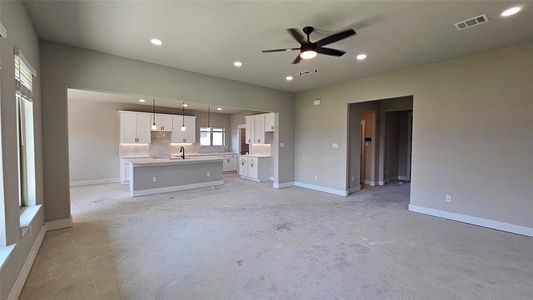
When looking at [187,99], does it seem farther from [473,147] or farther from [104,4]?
[473,147]

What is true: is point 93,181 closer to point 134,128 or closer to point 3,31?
point 134,128

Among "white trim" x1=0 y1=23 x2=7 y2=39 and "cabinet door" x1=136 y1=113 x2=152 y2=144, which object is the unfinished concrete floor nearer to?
"white trim" x1=0 y1=23 x2=7 y2=39

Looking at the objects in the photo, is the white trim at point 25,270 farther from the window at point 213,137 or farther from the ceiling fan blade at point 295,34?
the window at point 213,137

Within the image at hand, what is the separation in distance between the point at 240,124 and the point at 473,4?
8.23 m

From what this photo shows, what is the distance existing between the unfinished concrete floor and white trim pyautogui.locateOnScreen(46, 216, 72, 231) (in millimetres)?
110

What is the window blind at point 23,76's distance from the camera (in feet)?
7.80

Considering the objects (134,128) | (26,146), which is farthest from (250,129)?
(26,146)

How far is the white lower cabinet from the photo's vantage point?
7.82 m

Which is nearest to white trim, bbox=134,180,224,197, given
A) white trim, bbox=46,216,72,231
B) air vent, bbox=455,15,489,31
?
white trim, bbox=46,216,72,231

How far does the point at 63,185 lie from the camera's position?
3611mm

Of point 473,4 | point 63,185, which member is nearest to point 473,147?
point 473,4

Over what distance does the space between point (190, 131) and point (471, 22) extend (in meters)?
8.26

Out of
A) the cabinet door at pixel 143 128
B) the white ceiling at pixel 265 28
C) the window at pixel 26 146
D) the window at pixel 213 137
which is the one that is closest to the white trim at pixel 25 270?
the window at pixel 26 146

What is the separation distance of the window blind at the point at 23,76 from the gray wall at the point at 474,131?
5661mm
